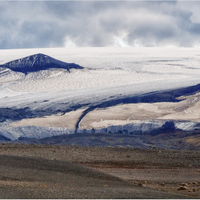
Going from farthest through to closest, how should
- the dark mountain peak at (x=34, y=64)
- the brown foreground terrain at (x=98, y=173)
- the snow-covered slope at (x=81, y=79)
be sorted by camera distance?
the dark mountain peak at (x=34, y=64)
the snow-covered slope at (x=81, y=79)
the brown foreground terrain at (x=98, y=173)

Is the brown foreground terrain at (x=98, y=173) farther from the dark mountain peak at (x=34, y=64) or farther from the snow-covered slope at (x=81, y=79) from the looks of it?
the dark mountain peak at (x=34, y=64)

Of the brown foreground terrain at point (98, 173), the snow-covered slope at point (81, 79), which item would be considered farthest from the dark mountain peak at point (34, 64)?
the brown foreground terrain at point (98, 173)

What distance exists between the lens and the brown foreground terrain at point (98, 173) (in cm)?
608

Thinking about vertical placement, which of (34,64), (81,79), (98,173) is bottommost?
(98,173)

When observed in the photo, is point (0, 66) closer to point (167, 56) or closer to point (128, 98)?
point (128, 98)

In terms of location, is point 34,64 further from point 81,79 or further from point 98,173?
point 98,173

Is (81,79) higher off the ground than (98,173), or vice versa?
(81,79)

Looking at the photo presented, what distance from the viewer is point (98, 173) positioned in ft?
26.8

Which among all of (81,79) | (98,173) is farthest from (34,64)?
(98,173)

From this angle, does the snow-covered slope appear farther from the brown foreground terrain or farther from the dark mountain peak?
the brown foreground terrain

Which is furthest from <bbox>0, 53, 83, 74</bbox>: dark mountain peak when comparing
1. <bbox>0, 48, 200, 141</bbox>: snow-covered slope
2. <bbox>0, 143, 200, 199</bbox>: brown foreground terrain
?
<bbox>0, 143, 200, 199</bbox>: brown foreground terrain

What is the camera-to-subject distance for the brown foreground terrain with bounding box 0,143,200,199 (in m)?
6.08

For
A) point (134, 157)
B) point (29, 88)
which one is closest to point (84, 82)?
point (29, 88)

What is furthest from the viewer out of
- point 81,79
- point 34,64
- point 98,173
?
point 34,64
